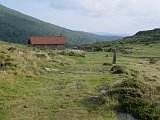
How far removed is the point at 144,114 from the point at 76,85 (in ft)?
23.2

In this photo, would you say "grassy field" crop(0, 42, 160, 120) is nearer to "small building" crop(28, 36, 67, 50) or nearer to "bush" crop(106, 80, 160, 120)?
"bush" crop(106, 80, 160, 120)

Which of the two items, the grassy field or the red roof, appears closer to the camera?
the grassy field

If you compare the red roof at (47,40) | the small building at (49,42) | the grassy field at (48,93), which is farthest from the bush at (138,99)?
the red roof at (47,40)

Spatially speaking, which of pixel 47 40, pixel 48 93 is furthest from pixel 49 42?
pixel 48 93

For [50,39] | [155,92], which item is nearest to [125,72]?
[155,92]

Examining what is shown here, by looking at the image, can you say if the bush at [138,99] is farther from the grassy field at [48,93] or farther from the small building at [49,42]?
the small building at [49,42]

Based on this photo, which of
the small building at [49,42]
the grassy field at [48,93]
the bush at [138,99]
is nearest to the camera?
the grassy field at [48,93]

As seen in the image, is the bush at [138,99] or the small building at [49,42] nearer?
the bush at [138,99]

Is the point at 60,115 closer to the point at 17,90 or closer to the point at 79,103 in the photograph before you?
the point at 79,103

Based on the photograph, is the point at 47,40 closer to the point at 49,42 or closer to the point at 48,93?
the point at 49,42

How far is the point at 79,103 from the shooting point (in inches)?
683

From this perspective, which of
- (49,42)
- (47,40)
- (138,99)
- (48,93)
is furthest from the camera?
(47,40)

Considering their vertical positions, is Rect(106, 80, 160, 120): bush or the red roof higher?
the red roof

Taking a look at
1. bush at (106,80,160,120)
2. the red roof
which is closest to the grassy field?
bush at (106,80,160,120)
